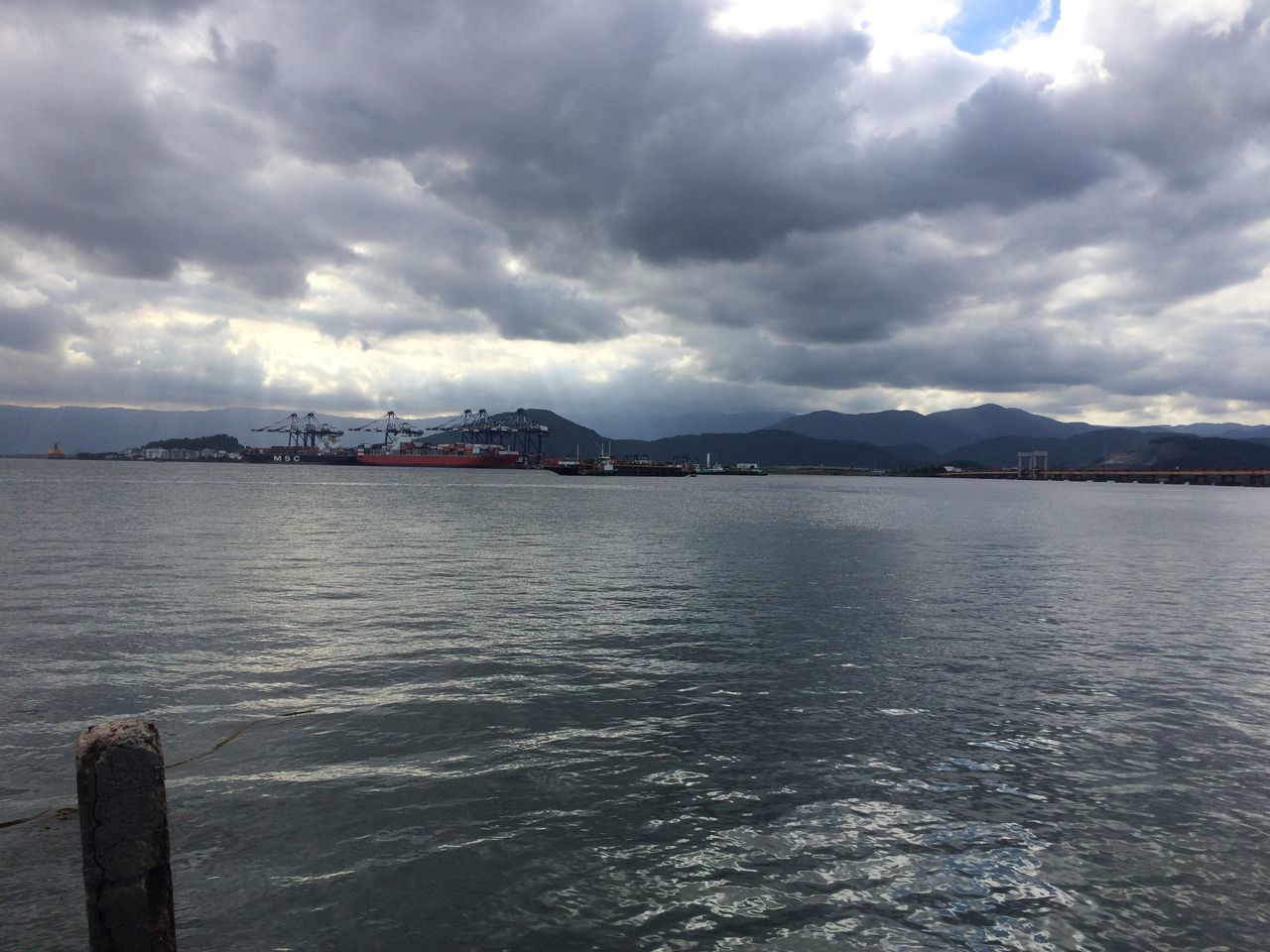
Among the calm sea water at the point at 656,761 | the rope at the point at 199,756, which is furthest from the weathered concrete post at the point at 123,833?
the rope at the point at 199,756

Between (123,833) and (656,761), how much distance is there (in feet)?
24.9

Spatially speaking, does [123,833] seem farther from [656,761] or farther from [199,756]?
[656,761]

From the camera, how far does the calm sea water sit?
7.80m

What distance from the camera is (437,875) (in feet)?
27.5

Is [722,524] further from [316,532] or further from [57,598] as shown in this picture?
[57,598]

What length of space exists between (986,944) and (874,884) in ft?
4.32

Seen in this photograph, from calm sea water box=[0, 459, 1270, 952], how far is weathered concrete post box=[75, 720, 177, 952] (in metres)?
1.58

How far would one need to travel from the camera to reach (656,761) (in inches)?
463

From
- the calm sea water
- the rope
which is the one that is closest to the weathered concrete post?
the calm sea water

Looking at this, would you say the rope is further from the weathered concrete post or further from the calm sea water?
the weathered concrete post

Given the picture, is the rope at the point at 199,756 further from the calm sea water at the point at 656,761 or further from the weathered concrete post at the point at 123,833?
the weathered concrete post at the point at 123,833

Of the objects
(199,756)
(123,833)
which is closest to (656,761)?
(199,756)

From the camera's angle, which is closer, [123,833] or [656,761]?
[123,833]

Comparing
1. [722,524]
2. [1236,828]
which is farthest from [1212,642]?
[722,524]
